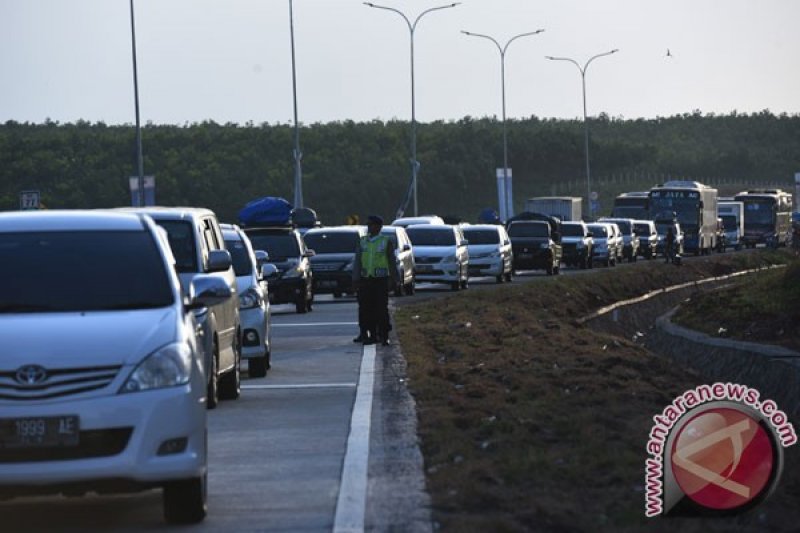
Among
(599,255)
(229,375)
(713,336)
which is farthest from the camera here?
(599,255)

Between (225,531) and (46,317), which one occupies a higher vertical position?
(46,317)

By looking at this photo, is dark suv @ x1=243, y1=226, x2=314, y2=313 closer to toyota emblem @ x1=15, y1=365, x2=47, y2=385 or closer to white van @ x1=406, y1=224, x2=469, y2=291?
white van @ x1=406, y1=224, x2=469, y2=291

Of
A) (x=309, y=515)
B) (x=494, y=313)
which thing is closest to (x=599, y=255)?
(x=494, y=313)

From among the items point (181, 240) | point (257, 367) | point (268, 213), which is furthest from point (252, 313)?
point (268, 213)

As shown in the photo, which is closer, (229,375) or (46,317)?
(46,317)

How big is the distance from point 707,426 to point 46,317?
3.65 metres

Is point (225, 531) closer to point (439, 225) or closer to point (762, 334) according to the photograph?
point (762, 334)

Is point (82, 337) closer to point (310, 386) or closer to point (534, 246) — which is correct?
point (310, 386)

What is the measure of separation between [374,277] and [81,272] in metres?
15.7

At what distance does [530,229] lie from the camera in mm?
65688

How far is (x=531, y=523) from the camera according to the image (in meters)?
11.4

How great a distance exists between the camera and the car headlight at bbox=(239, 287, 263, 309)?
75.0 feet

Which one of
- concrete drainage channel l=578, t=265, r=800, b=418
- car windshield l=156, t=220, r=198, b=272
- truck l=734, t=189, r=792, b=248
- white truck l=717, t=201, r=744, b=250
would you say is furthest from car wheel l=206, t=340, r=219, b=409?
truck l=734, t=189, r=792, b=248

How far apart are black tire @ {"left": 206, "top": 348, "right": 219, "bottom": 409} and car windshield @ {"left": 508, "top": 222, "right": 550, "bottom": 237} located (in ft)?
152
